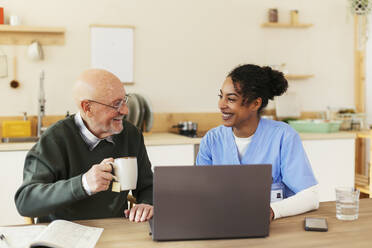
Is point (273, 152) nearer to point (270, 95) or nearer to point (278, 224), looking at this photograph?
point (270, 95)

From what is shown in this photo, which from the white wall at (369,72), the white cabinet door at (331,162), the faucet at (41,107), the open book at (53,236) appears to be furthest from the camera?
the white wall at (369,72)

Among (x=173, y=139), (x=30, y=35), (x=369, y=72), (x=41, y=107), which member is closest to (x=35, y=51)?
(x=30, y=35)

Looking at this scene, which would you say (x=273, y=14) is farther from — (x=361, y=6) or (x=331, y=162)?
(x=331, y=162)

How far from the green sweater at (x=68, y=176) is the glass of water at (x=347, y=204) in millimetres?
722

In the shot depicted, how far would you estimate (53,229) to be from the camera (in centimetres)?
126

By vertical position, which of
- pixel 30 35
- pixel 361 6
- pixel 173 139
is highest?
pixel 361 6

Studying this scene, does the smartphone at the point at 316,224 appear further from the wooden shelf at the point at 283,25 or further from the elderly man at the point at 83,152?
the wooden shelf at the point at 283,25

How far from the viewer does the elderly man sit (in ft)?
4.81

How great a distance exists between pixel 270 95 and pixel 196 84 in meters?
1.99

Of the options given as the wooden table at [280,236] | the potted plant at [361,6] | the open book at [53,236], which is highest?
the potted plant at [361,6]

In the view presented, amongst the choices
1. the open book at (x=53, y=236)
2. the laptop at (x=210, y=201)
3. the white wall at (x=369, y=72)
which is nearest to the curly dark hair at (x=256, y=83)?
the laptop at (x=210, y=201)

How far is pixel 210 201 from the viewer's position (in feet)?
3.90

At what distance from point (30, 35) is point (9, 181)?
124 centimetres

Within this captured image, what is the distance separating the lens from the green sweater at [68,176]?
143cm
